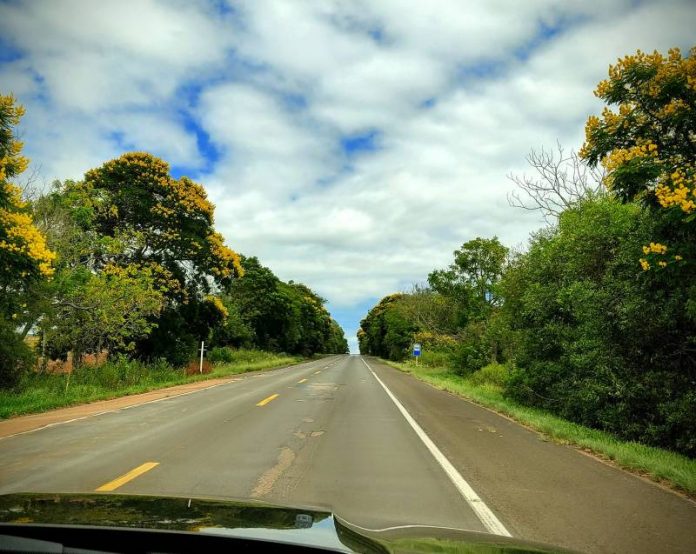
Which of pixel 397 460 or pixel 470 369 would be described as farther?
pixel 470 369

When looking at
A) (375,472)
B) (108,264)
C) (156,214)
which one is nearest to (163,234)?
(156,214)

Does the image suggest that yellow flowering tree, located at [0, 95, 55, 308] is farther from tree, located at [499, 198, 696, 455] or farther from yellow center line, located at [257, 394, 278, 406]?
tree, located at [499, 198, 696, 455]

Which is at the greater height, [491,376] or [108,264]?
[108,264]

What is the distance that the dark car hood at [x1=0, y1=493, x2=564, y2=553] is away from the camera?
8.56ft

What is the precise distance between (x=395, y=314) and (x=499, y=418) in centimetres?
6217

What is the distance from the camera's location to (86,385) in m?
17.5

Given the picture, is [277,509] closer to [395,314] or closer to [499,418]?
[499,418]

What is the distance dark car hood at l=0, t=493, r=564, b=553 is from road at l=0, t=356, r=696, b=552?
747mm

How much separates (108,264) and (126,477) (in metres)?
16.8

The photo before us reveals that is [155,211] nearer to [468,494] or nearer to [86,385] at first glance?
[86,385]

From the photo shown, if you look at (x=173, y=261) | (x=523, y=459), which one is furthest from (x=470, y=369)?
(x=523, y=459)

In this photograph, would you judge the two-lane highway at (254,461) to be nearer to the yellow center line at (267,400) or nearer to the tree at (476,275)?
the yellow center line at (267,400)

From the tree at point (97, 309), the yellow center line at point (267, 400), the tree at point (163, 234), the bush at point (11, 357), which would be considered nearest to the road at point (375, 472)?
the yellow center line at point (267, 400)

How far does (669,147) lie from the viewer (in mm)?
8516
